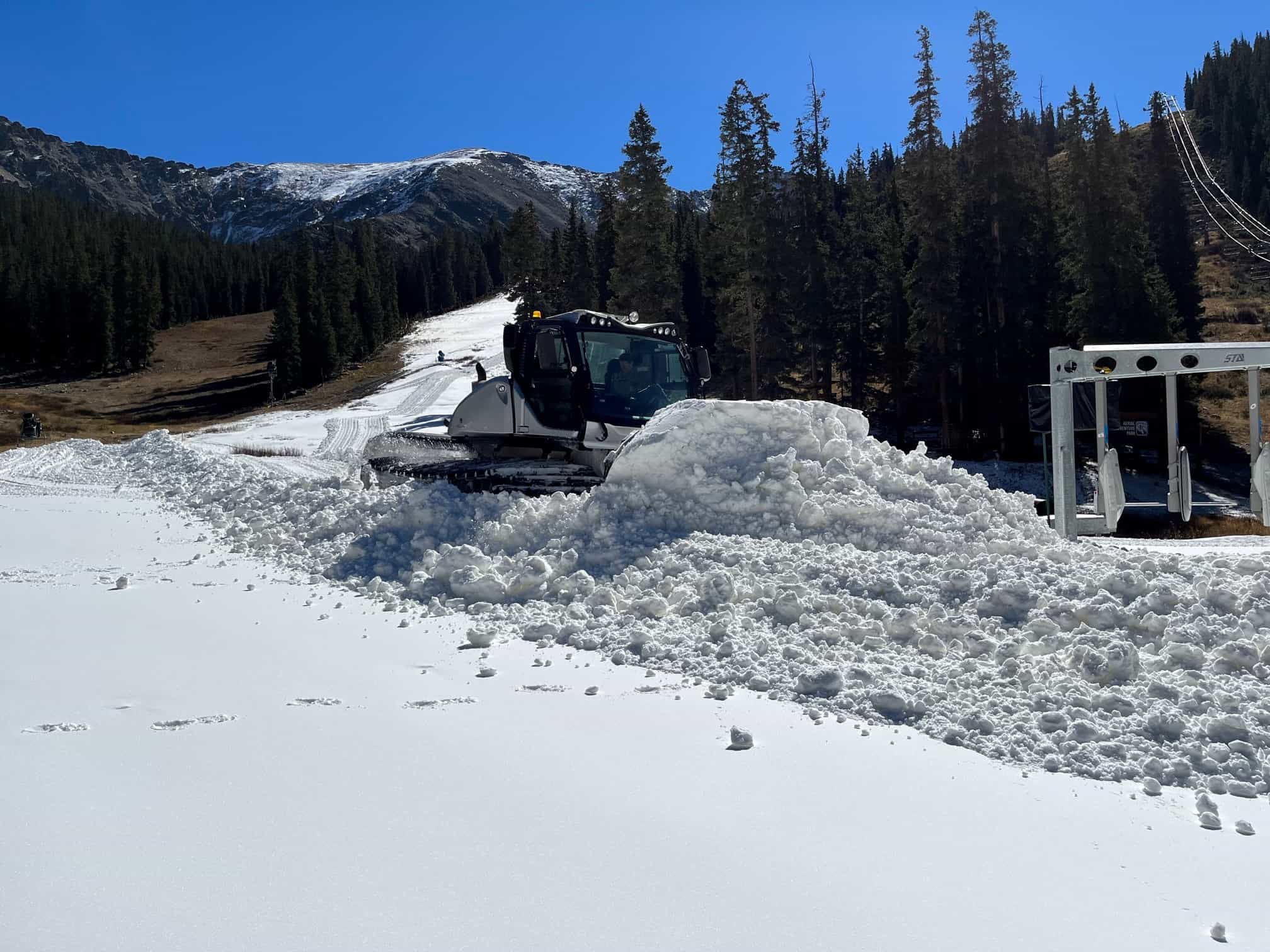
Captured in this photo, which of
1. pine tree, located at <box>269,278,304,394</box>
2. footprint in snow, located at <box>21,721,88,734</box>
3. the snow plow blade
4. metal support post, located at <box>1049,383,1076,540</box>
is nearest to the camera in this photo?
footprint in snow, located at <box>21,721,88,734</box>

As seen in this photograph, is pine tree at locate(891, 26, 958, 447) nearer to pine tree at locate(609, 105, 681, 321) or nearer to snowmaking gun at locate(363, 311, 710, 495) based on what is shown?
pine tree at locate(609, 105, 681, 321)

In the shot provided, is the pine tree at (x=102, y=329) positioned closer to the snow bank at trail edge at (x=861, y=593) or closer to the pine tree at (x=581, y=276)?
the pine tree at (x=581, y=276)

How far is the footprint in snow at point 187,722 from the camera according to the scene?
181 inches

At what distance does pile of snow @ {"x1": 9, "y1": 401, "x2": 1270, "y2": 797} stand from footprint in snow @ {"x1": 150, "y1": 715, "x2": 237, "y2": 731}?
5.88 feet

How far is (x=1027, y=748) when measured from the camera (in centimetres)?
426

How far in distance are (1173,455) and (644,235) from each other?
3594 centimetres

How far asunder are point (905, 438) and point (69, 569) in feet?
122

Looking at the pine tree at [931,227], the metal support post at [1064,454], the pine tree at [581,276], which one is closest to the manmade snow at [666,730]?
the metal support post at [1064,454]

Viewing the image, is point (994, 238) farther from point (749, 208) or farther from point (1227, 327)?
point (1227, 327)

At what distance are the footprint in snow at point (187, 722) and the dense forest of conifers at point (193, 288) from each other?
75.9m

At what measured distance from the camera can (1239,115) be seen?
10175 centimetres

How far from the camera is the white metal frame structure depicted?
23.9ft

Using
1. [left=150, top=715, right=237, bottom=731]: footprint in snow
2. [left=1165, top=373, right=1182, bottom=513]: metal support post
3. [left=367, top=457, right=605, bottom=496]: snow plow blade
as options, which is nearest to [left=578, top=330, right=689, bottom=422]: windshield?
[left=367, top=457, right=605, bottom=496]: snow plow blade

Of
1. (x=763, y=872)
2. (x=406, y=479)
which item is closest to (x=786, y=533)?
(x=763, y=872)
